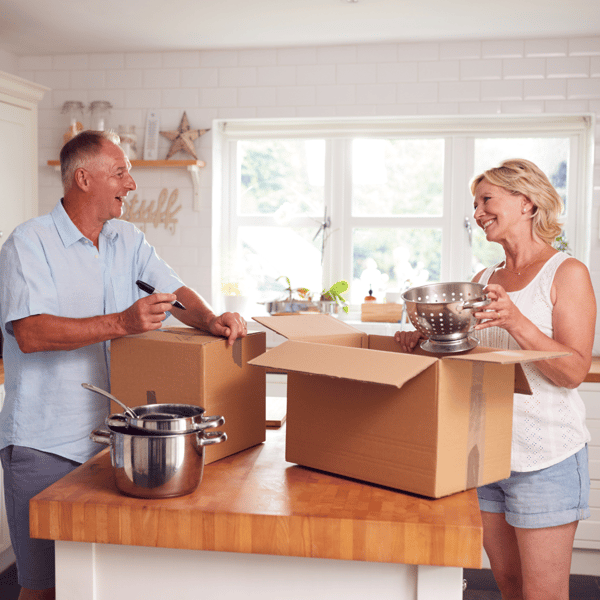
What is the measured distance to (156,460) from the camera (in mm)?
1038

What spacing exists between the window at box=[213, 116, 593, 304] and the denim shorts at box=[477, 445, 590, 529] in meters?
2.29

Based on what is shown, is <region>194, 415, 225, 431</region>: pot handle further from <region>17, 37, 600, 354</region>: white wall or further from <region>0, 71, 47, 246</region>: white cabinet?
<region>17, 37, 600, 354</region>: white wall

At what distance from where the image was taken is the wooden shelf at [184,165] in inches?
141

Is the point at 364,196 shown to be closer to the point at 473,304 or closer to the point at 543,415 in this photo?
the point at 543,415

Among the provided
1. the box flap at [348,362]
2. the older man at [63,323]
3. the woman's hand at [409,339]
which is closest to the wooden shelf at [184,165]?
the older man at [63,323]

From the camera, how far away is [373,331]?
11.6ft

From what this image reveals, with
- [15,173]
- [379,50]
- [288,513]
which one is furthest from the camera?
[379,50]

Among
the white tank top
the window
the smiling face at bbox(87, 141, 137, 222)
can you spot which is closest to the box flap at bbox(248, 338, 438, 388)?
the white tank top

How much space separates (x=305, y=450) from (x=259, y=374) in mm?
256

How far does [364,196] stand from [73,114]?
5.86 feet

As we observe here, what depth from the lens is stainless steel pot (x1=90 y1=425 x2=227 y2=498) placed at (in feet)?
3.38

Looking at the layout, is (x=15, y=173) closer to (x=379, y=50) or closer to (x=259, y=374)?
(x=379, y=50)

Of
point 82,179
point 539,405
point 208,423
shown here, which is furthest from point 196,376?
point 539,405

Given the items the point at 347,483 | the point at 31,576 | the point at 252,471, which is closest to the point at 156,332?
the point at 252,471
